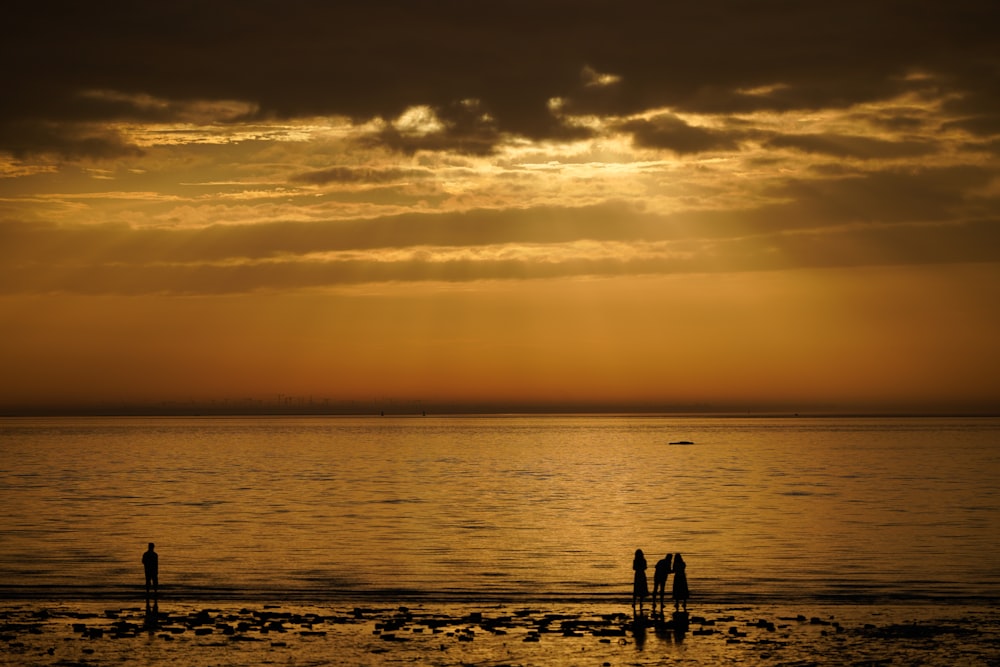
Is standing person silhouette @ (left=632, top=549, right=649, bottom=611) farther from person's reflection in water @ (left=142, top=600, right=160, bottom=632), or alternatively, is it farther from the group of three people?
person's reflection in water @ (left=142, top=600, right=160, bottom=632)

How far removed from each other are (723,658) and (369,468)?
5232 inches

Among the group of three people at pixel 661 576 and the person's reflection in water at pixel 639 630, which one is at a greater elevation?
the group of three people at pixel 661 576

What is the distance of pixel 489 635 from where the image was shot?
39.7m

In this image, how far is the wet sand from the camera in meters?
35.8

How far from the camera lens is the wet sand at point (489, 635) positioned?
35.8 metres

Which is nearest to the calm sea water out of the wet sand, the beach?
the beach

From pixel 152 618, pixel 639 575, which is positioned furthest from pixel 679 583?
pixel 152 618

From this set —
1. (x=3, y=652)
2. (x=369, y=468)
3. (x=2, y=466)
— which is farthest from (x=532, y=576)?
(x=2, y=466)

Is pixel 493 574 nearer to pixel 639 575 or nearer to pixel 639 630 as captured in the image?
pixel 639 575

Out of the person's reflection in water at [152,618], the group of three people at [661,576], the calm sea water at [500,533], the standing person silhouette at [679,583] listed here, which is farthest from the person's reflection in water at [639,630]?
the person's reflection in water at [152,618]

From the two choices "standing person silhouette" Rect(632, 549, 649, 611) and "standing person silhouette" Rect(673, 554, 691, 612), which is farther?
"standing person silhouette" Rect(673, 554, 691, 612)

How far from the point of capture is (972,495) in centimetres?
10944

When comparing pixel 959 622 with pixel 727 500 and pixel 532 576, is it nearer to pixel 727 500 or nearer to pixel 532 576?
pixel 532 576

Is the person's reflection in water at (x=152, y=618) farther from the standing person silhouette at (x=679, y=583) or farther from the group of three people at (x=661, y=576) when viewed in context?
the standing person silhouette at (x=679, y=583)
